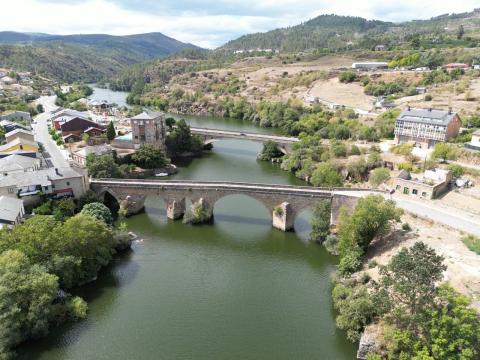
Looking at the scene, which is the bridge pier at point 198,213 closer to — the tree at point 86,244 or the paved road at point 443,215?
the tree at point 86,244

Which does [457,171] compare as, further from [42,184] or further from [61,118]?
[61,118]

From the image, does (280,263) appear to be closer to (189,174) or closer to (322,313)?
(322,313)

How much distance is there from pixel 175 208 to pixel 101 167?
44.1 ft

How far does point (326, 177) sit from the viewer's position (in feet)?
161

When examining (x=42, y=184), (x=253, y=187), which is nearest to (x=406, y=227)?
(x=253, y=187)

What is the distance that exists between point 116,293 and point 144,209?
16.0 meters

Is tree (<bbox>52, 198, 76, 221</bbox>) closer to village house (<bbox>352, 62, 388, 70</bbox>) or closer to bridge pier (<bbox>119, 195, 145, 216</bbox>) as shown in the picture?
bridge pier (<bbox>119, 195, 145, 216</bbox>)

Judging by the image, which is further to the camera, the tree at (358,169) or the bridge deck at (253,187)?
the tree at (358,169)

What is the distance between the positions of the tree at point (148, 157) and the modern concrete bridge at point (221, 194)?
13.8m

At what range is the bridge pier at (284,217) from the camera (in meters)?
39.5

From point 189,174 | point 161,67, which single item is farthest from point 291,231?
point 161,67

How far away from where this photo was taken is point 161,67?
595 feet

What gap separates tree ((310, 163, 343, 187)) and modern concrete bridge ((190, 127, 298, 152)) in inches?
686

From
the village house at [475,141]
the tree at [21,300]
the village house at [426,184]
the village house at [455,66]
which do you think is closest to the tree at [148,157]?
the tree at [21,300]
